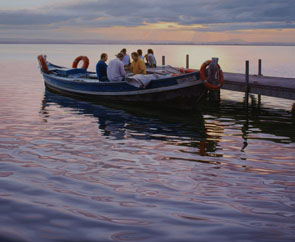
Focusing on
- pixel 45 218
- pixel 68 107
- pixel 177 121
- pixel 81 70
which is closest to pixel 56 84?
pixel 81 70

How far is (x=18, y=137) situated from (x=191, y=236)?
7.33 meters

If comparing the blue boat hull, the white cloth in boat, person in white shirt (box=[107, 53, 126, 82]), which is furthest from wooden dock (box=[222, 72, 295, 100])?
person in white shirt (box=[107, 53, 126, 82])

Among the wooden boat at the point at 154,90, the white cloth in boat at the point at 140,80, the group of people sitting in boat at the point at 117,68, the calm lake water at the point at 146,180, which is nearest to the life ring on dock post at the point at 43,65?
the wooden boat at the point at 154,90

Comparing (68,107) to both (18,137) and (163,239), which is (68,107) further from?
(163,239)

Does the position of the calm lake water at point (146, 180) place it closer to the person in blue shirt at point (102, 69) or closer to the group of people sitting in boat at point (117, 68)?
the group of people sitting in boat at point (117, 68)

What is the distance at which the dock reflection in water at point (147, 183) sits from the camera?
499 cm

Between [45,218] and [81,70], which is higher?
[81,70]

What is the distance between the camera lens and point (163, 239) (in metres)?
4.69

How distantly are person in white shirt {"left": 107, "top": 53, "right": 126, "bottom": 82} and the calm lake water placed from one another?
10.8 feet

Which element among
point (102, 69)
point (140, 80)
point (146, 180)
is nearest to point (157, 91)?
point (140, 80)

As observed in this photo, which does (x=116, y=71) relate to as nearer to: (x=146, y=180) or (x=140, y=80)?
(x=140, y=80)

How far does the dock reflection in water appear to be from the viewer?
16.4 feet

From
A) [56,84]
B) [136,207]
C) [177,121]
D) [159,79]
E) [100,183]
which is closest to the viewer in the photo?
[136,207]

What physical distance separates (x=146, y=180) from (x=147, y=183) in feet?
0.59
